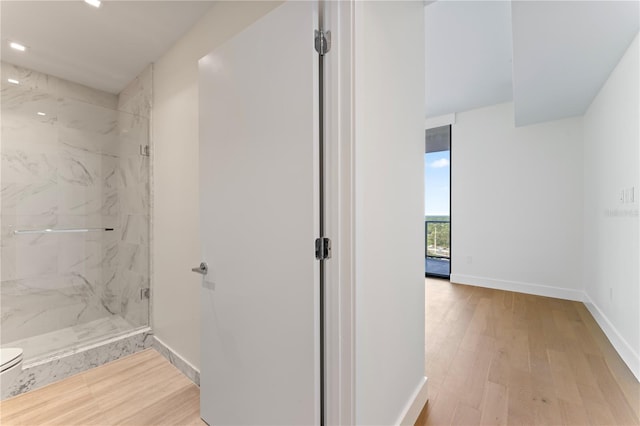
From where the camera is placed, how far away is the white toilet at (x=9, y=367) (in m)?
1.62

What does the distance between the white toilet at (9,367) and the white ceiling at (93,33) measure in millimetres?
2323

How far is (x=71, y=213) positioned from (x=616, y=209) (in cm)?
520

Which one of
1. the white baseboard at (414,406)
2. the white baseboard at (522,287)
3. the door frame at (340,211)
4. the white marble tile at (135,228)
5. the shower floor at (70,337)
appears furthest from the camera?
the white baseboard at (522,287)

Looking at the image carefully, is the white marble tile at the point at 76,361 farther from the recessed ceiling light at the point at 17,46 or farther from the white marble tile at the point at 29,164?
the recessed ceiling light at the point at 17,46

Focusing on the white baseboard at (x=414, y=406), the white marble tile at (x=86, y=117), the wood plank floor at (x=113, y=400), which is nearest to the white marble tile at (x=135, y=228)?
the white marble tile at (x=86, y=117)

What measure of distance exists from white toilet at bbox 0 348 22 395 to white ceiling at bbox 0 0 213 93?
2.32 metres

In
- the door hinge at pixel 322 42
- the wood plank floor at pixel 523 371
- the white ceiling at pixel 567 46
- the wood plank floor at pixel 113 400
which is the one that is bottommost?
the wood plank floor at pixel 113 400

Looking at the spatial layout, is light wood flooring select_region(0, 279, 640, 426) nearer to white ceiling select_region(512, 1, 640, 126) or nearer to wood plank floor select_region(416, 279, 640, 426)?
wood plank floor select_region(416, 279, 640, 426)

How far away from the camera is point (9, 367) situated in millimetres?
1642

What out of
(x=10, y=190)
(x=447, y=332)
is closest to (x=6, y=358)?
(x=10, y=190)

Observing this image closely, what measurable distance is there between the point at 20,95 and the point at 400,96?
3254 mm

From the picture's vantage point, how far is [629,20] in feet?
5.85

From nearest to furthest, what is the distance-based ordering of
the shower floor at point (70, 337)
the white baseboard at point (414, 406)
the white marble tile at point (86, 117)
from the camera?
the white baseboard at point (414, 406) → the shower floor at point (70, 337) → the white marble tile at point (86, 117)

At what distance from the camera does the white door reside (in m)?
1.03
